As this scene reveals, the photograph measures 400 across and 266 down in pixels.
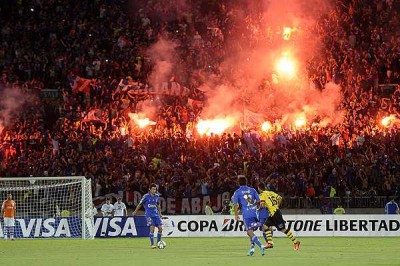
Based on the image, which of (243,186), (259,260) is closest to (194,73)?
(243,186)

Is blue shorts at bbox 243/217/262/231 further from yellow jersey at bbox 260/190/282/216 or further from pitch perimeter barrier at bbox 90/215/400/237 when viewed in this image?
pitch perimeter barrier at bbox 90/215/400/237

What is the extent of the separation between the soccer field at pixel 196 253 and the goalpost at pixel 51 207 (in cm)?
213

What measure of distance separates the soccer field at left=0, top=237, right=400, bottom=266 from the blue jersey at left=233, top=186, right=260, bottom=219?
37.9 inches

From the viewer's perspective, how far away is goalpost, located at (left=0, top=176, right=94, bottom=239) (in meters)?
31.2

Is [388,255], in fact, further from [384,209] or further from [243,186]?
[384,209]

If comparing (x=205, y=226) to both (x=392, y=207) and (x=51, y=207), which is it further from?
(x=392, y=207)

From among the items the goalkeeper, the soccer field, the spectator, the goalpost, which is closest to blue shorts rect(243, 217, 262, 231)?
the soccer field

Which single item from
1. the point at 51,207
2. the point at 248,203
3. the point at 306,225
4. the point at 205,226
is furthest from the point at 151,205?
the point at 51,207

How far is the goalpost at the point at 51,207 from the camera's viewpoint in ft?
102

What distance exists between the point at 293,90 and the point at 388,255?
18.4 m

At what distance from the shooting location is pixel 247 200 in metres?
21.9

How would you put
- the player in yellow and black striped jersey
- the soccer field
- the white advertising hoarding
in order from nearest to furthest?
1. the soccer field
2. the player in yellow and black striped jersey
3. the white advertising hoarding

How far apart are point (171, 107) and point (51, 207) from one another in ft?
22.9

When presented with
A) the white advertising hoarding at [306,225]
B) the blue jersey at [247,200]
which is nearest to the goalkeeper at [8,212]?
the white advertising hoarding at [306,225]
